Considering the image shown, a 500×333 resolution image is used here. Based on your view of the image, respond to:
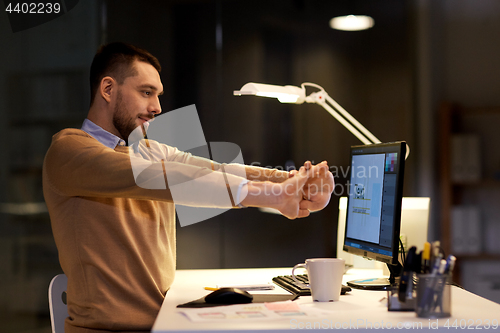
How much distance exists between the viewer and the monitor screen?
1.24 meters

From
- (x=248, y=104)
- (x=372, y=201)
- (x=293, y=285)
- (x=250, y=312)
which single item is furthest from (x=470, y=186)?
(x=250, y=312)

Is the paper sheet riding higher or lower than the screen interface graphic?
lower

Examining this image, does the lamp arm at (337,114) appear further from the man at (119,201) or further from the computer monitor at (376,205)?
the man at (119,201)

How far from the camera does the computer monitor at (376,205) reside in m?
1.24

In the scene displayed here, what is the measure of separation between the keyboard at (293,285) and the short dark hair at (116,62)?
0.87 m

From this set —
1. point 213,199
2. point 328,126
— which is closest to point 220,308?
point 213,199

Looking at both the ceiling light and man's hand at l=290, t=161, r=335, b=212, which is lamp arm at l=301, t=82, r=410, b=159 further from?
the ceiling light

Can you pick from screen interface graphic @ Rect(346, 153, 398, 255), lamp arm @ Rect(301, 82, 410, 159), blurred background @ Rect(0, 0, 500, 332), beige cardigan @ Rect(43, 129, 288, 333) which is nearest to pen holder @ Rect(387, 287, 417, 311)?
screen interface graphic @ Rect(346, 153, 398, 255)

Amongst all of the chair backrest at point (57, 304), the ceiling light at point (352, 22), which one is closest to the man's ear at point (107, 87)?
the chair backrest at point (57, 304)

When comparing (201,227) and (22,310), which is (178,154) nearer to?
(201,227)

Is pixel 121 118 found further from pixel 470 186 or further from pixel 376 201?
pixel 470 186

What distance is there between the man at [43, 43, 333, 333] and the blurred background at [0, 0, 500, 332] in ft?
3.30

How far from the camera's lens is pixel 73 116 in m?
2.44

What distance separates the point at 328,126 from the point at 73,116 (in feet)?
4.83
